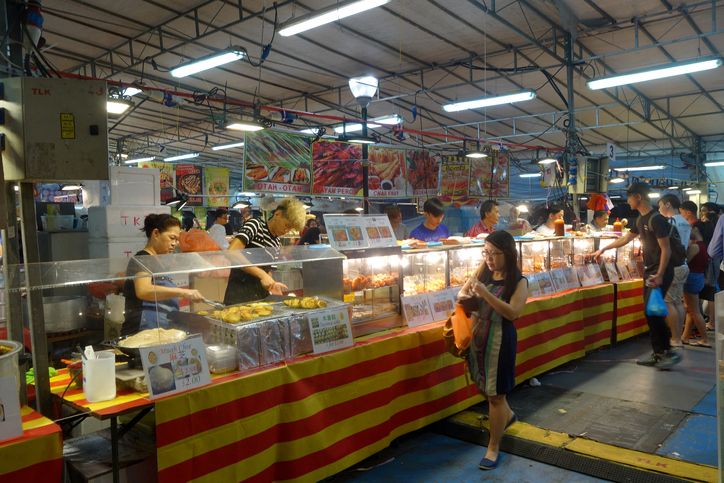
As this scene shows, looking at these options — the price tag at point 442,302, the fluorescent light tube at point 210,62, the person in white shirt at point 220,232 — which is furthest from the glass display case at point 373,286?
the person in white shirt at point 220,232

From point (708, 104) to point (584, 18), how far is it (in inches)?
357

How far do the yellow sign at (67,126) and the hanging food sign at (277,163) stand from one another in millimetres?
5166

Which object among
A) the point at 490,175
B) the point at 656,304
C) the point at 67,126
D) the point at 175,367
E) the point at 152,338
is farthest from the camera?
the point at 490,175

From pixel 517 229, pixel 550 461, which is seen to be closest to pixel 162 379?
pixel 550 461

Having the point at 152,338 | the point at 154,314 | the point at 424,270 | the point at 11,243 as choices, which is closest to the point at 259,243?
the point at 154,314

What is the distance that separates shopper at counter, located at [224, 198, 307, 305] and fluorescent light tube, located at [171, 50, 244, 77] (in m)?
4.35

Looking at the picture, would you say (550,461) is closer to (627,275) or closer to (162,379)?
(162,379)

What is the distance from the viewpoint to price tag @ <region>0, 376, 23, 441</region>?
7.07ft

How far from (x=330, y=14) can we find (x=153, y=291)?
16.2 feet

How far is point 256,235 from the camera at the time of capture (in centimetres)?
445

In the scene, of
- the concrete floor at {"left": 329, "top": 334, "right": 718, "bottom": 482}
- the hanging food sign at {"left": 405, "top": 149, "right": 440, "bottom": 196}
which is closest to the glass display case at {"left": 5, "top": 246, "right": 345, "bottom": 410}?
the concrete floor at {"left": 329, "top": 334, "right": 718, "bottom": 482}

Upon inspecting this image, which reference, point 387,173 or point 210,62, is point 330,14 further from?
point 387,173

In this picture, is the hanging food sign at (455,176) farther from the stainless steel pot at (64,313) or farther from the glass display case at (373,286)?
the stainless steel pot at (64,313)

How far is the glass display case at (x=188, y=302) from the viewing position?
2.61 metres
